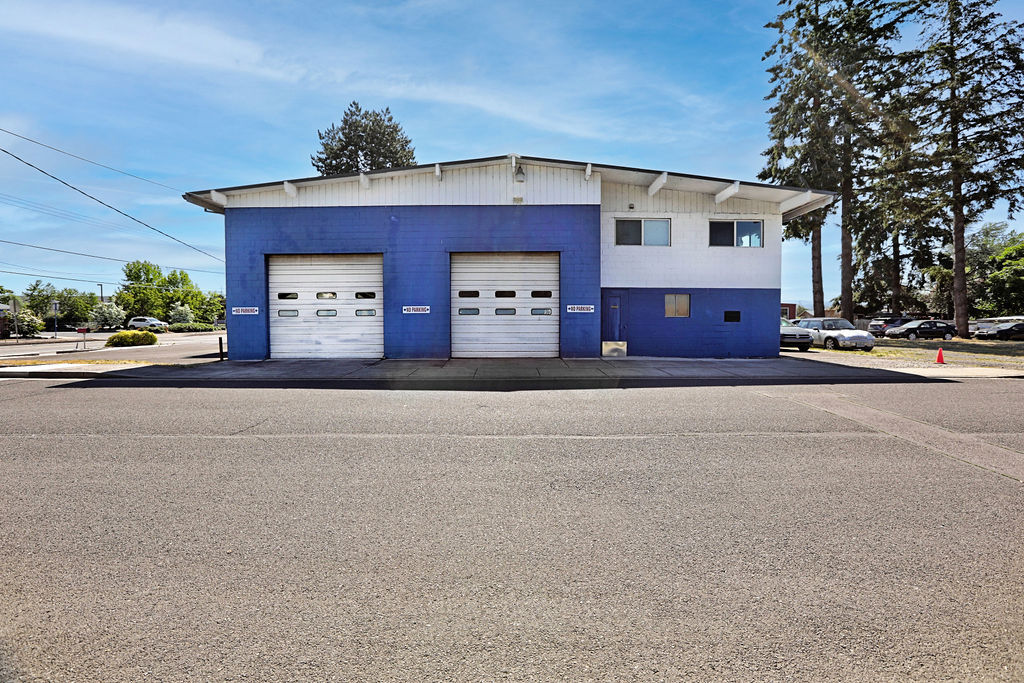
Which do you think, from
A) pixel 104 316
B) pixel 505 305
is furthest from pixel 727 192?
pixel 104 316

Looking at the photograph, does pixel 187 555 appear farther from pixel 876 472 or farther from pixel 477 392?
pixel 477 392

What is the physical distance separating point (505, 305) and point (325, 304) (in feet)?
20.3

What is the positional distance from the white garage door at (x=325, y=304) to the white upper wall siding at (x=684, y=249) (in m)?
8.16

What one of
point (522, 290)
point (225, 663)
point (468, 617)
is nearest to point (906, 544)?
point (468, 617)

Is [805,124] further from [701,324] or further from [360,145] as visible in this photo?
[360,145]

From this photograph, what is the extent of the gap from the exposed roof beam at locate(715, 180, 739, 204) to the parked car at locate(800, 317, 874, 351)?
9939 mm

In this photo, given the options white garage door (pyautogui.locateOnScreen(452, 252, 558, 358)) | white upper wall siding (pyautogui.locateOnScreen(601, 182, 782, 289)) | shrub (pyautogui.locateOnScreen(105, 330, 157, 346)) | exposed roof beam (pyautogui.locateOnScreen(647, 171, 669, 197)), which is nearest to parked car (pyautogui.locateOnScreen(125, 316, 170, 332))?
shrub (pyautogui.locateOnScreen(105, 330, 157, 346))

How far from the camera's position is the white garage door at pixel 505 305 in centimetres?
1764

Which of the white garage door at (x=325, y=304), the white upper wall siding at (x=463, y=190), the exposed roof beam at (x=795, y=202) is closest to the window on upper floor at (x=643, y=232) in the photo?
the white upper wall siding at (x=463, y=190)

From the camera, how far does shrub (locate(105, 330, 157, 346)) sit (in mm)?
26906

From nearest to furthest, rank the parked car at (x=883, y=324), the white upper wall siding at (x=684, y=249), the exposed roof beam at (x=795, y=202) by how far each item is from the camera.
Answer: the exposed roof beam at (x=795, y=202), the white upper wall siding at (x=684, y=249), the parked car at (x=883, y=324)

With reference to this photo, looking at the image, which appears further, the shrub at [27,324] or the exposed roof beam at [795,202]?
the shrub at [27,324]

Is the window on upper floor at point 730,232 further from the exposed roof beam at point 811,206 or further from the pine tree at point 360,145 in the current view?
the pine tree at point 360,145

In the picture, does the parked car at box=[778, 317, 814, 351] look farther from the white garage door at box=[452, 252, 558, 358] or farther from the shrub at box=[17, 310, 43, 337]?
the shrub at box=[17, 310, 43, 337]
